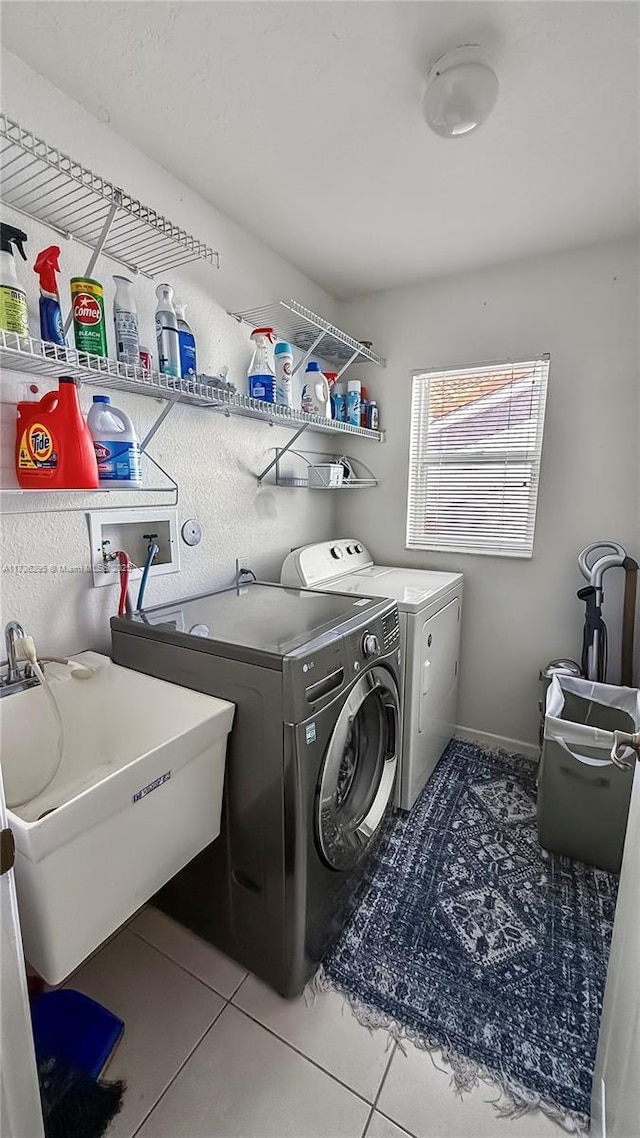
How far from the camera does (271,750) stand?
113 centimetres

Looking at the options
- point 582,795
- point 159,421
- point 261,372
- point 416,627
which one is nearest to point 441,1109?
point 582,795

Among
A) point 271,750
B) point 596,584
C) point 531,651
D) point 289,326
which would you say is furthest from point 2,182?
point 531,651

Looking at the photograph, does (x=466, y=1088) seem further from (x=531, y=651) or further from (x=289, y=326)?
(x=289, y=326)

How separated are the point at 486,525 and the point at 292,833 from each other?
6.12 feet

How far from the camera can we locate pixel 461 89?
118 cm

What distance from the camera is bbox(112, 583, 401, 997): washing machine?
113 centimetres

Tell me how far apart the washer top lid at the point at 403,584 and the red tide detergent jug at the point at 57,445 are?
1167 millimetres

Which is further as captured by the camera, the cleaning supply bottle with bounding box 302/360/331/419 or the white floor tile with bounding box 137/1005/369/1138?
the cleaning supply bottle with bounding box 302/360/331/419

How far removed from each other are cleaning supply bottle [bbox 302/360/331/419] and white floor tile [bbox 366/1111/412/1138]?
228cm

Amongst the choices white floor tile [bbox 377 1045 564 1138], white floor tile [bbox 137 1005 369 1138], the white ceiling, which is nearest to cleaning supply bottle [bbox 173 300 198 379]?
the white ceiling

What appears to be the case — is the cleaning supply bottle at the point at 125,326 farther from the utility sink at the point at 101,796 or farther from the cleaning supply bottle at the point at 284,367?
the utility sink at the point at 101,796

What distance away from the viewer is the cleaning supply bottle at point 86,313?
1.16 meters

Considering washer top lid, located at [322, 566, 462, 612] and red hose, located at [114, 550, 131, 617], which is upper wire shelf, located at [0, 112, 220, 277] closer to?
red hose, located at [114, 550, 131, 617]

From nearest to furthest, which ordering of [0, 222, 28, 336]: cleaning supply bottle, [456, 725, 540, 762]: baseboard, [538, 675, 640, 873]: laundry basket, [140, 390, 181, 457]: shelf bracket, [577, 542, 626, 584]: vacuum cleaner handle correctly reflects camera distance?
1. [0, 222, 28, 336]: cleaning supply bottle
2. [140, 390, 181, 457]: shelf bracket
3. [538, 675, 640, 873]: laundry basket
4. [577, 542, 626, 584]: vacuum cleaner handle
5. [456, 725, 540, 762]: baseboard
